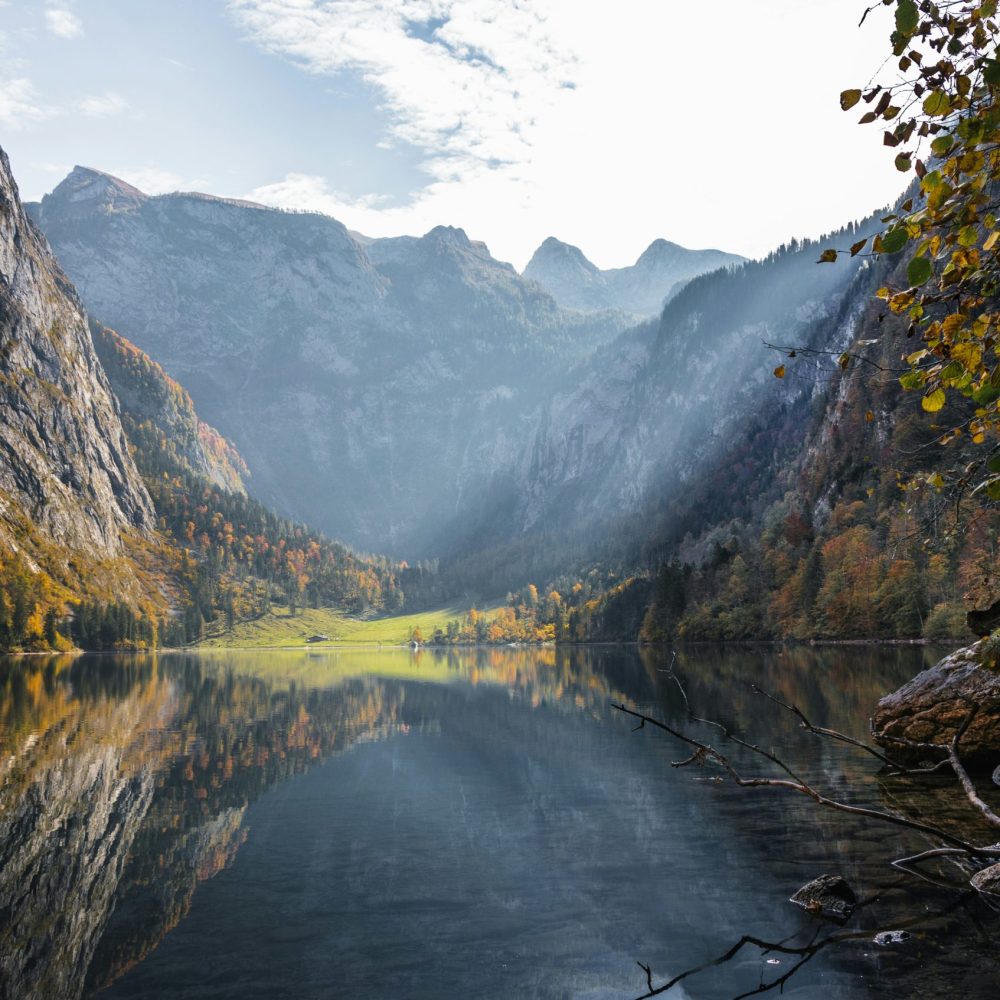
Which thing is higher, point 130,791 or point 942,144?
point 942,144

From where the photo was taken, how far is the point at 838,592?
406 ft

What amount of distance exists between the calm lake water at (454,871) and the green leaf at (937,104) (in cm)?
1249

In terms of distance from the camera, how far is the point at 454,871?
21625mm

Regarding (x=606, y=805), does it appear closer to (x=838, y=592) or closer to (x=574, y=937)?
→ (x=574, y=937)

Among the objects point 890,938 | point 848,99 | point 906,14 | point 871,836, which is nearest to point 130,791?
point 871,836

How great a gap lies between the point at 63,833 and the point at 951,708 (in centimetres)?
2969

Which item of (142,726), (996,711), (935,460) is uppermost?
(935,460)

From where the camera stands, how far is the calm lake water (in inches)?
573

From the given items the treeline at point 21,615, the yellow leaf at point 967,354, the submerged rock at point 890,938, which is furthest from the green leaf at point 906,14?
the treeline at point 21,615

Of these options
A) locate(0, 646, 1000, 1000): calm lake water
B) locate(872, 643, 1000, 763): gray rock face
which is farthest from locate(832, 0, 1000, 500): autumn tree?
locate(872, 643, 1000, 763): gray rock face

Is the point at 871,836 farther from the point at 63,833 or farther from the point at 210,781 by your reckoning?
the point at 210,781

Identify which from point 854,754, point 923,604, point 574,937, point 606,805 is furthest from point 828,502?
point 574,937

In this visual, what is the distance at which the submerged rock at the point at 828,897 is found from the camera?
53.0ft

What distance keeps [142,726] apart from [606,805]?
38.4 metres
